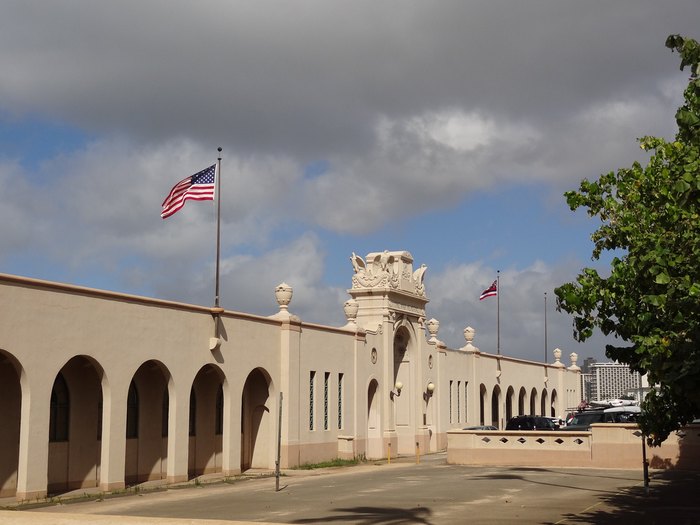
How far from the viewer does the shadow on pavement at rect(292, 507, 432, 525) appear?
59.0 ft

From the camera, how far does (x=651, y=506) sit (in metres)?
20.3

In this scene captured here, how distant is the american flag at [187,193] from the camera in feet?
94.4

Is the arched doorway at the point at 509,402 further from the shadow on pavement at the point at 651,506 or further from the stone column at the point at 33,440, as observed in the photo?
the stone column at the point at 33,440

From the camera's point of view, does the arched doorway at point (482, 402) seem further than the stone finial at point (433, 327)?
Yes

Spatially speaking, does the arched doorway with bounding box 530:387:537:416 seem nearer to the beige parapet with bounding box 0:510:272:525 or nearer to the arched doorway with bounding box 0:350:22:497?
the arched doorway with bounding box 0:350:22:497

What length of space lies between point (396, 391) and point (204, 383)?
43.5ft

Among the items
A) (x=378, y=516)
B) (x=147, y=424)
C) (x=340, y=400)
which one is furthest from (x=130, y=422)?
(x=378, y=516)

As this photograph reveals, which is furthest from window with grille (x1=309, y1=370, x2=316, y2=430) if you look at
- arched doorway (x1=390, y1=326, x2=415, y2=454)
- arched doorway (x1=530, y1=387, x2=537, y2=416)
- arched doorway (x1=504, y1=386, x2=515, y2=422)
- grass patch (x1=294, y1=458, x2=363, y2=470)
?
arched doorway (x1=530, y1=387, x2=537, y2=416)

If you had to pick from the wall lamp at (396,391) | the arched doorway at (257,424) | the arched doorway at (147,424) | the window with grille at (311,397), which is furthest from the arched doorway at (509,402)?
the arched doorway at (147,424)

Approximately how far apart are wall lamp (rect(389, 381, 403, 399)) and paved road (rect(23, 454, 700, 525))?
10.9 meters

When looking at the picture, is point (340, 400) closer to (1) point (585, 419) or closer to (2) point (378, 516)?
(1) point (585, 419)

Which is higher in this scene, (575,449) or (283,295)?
(283,295)

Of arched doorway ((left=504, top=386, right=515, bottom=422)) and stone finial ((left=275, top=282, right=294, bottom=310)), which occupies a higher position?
stone finial ((left=275, top=282, right=294, bottom=310))

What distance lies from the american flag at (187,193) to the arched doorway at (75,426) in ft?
17.7
